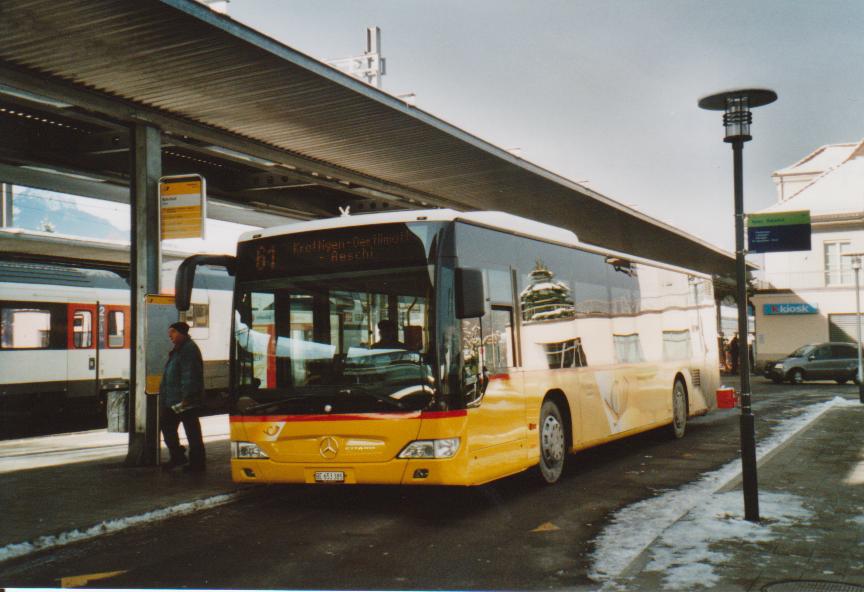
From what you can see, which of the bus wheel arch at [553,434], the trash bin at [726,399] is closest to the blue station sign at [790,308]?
the trash bin at [726,399]

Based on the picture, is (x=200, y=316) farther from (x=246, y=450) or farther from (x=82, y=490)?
(x=246, y=450)

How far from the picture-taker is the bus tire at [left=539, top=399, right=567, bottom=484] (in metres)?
9.34

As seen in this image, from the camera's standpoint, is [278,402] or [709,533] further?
[278,402]

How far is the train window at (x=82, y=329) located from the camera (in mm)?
20562

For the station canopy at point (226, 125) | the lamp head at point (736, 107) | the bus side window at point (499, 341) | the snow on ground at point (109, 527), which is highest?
the station canopy at point (226, 125)

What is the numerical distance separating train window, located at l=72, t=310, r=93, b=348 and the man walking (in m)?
10.9

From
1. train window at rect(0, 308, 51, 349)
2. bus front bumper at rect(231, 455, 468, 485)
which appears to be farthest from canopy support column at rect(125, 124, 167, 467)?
train window at rect(0, 308, 51, 349)

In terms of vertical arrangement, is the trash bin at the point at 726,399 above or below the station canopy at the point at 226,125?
below

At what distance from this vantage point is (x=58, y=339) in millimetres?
20156

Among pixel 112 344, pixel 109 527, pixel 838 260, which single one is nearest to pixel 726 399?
pixel 109 527

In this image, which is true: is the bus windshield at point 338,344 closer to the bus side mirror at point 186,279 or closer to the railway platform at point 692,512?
the bus side mirror at point 186,279

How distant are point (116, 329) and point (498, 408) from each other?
51.2ft

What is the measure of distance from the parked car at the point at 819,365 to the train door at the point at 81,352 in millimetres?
27021

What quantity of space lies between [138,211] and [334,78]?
2.98 m
